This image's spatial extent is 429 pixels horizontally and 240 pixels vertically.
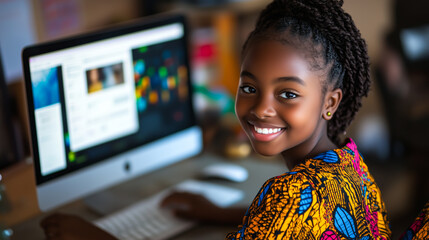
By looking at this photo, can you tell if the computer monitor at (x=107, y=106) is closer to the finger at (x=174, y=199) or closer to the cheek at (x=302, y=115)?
the finger at (x=174, y=199)

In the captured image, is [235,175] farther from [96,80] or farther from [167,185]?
[96,80]

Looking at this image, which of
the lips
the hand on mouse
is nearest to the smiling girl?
the lips

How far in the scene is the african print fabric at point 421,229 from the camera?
0.92m

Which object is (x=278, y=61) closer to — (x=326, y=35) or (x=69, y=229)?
(x=326, y=35)

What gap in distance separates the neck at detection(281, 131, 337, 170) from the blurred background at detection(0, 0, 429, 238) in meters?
0.68

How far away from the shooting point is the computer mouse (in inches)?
60.1

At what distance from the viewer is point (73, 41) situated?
1229 mm

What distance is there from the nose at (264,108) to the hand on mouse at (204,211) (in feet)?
1.49

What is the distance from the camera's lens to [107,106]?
133 cm

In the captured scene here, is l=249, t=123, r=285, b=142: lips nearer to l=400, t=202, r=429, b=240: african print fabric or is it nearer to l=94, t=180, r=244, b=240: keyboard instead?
l=400, t=202, r=429, b=240: african print fabric

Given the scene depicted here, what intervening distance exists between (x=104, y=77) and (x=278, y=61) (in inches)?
22.9

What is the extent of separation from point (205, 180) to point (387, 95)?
1.17m

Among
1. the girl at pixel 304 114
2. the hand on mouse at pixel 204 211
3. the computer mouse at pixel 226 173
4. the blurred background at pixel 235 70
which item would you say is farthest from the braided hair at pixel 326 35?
the blurred background at pixel 235 70

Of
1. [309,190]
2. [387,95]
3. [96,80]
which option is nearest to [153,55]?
[96,80]
